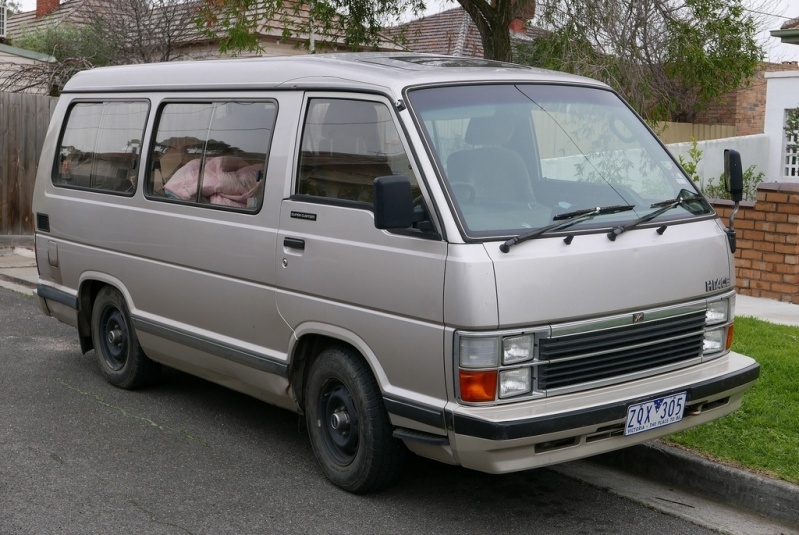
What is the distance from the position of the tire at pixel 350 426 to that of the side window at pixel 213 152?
107cm

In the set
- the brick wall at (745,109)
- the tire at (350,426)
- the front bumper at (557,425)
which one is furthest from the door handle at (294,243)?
the brick wall at (745,109)

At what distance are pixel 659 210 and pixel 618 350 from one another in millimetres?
837

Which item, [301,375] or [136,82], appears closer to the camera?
[301,375]

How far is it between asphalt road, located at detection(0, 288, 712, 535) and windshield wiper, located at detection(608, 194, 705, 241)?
1432 mm

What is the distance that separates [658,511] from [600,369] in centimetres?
91

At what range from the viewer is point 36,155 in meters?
15.6

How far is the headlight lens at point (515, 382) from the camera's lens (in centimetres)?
468

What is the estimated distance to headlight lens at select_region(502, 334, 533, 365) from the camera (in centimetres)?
468

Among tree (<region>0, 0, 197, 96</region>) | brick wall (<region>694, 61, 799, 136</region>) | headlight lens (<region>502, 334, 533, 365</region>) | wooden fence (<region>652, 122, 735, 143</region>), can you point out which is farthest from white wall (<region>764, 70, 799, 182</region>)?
headlight lens (<region>502, 334, 533, 365</region>)

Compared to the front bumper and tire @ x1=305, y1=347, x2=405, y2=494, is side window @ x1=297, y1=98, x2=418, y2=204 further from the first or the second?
the front bumper

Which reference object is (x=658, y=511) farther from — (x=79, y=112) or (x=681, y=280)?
(x=79, y=112)

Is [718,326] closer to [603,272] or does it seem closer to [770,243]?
[603,272]

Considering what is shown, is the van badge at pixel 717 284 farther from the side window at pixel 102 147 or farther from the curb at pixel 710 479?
the side window at pixel 102 147

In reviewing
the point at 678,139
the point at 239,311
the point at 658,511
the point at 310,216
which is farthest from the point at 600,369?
the point at 678,139
